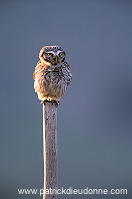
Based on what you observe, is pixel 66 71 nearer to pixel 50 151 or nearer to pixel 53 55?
pixel 53 55

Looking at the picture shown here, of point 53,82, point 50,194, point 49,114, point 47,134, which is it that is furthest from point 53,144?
point 53,82

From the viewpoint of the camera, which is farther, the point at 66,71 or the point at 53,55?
the point at 66,71

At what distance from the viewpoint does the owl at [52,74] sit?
178 cm

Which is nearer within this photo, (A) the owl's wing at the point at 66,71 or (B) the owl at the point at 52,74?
(B) the owl at the point at 52,74

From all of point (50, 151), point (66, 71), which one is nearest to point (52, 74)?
point (66, 71)

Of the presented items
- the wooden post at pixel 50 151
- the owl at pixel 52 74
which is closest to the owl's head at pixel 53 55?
the owl at pixel 52 74

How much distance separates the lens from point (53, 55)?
175 centimetres

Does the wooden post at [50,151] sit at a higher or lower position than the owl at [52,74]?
lower

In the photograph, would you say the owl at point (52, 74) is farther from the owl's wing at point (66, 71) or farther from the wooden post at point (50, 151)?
the wooden post at point (50, 151)

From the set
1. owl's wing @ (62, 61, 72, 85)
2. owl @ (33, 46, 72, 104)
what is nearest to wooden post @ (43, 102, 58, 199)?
owl @ (33, 46, 72, 104)

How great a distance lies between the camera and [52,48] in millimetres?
1782

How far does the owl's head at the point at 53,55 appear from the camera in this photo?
1.75 meters

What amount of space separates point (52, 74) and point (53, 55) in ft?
0.50

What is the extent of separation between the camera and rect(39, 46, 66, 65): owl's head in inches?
69.1
